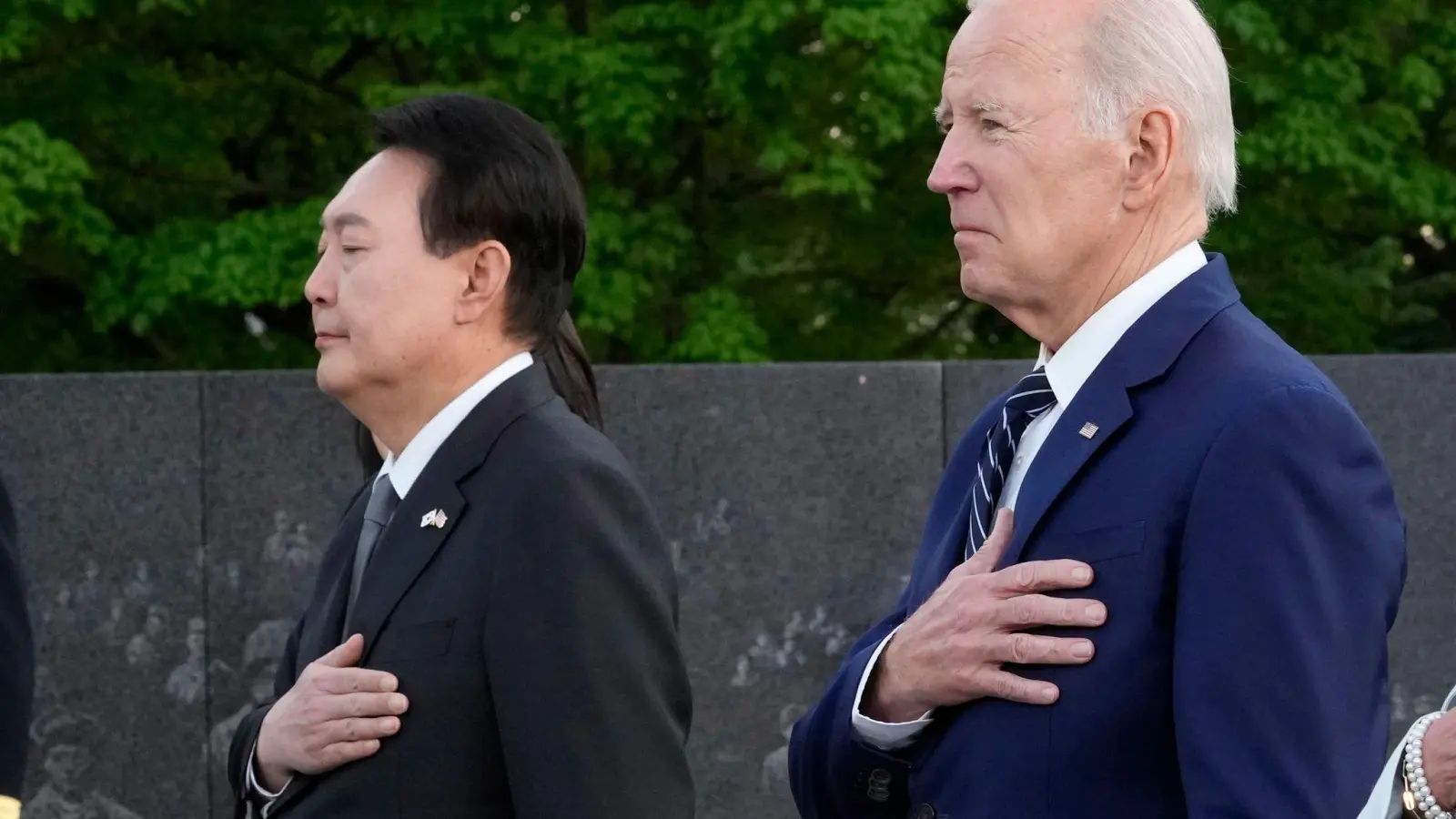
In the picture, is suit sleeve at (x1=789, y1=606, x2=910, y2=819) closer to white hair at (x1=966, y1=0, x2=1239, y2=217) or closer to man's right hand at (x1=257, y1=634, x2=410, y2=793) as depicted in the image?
man's right hand at (x1=257, y1=634, x2=410, y2=793)

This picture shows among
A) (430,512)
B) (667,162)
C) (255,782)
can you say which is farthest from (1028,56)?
(667,162)

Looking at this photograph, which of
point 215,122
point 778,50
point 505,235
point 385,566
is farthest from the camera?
point 215,122

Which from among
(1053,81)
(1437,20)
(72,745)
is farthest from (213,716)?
(1437,20)

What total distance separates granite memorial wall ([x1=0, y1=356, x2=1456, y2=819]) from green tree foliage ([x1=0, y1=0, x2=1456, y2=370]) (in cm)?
356

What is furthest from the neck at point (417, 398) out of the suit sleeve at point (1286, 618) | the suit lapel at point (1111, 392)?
the suit sleeve at point (1286, 618)

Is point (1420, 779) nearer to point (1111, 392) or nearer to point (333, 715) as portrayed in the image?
point (1111, 392)

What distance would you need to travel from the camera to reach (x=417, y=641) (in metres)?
2.93

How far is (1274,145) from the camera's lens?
10.9m

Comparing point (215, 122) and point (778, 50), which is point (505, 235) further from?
point (215, 122)

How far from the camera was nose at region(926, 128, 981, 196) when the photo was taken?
253 centimetres

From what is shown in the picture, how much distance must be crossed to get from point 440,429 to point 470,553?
309mm

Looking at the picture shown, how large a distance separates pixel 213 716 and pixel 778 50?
5.55 metres

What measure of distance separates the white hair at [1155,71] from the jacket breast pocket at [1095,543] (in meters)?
0.52

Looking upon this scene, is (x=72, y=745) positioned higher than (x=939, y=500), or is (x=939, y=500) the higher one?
(x=939, y=500)
